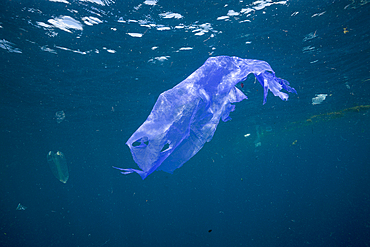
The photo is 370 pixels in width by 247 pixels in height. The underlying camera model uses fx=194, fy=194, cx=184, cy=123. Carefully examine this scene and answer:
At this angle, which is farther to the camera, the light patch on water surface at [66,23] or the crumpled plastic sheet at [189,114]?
the light patch on water surface at [66,23]

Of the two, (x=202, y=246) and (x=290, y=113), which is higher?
(x=290, y=113)

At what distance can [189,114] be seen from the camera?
2.81 meters

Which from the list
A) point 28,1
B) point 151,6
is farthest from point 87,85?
point 151,6

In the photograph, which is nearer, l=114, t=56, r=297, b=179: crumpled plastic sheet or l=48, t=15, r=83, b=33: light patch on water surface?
l=114, t=56, r=297, b=179: crumpled plastic sheet

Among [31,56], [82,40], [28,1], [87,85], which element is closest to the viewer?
[28,1]

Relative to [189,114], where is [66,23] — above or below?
above

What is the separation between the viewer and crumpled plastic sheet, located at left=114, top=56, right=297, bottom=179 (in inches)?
99.9

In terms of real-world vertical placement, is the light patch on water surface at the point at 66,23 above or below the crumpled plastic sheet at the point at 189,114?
above

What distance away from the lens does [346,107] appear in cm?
2062

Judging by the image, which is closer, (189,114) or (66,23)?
(189,114)

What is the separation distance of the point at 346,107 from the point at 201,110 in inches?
964

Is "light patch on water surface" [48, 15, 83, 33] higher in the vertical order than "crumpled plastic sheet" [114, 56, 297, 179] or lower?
higher

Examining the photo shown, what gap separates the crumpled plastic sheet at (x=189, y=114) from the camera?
2537 mm

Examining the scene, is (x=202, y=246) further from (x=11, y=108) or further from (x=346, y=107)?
(x=11, y=108)
